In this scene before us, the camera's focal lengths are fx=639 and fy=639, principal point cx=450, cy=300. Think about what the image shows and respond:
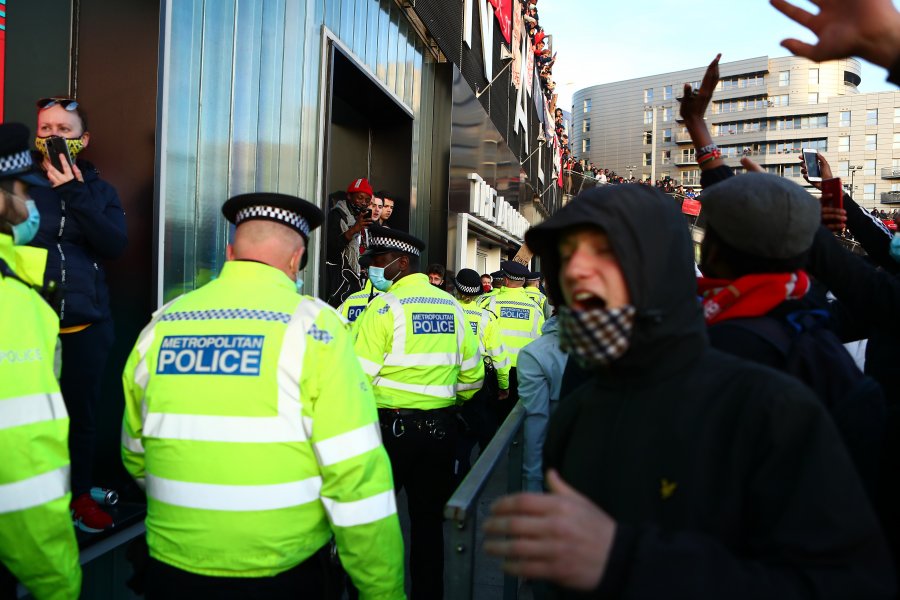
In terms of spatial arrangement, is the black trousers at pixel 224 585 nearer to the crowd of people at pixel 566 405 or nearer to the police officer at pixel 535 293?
the crowd of people at pixel 566 405

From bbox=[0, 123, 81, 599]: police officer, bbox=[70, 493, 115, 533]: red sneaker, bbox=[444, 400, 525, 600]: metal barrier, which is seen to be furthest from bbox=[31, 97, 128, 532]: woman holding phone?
bbox=[444, 400, 525, 600]: metal barrier

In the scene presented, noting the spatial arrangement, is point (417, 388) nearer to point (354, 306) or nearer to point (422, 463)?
point (422, 463)

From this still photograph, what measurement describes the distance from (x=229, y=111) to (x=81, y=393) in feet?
9.86

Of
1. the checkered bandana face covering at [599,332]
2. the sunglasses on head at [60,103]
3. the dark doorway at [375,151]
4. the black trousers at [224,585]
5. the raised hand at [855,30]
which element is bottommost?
the black trousers at [224,585]

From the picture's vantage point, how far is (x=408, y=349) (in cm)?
434

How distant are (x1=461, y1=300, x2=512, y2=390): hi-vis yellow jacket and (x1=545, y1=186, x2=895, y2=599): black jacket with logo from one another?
5.66 meters

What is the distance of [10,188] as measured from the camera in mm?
2363

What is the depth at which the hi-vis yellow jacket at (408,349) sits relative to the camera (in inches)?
171

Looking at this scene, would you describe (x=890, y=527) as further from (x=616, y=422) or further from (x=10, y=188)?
(x=10, y=188)

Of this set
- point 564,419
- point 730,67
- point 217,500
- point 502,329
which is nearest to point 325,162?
point 502,329

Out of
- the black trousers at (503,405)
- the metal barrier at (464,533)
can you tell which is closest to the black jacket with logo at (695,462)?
the metal barrier at (464,533)

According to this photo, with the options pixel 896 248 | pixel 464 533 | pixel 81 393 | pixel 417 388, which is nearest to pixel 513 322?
pixel 417 388

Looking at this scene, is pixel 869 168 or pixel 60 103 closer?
pixel 60 103

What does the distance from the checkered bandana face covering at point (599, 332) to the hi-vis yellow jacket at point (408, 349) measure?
3020mm
